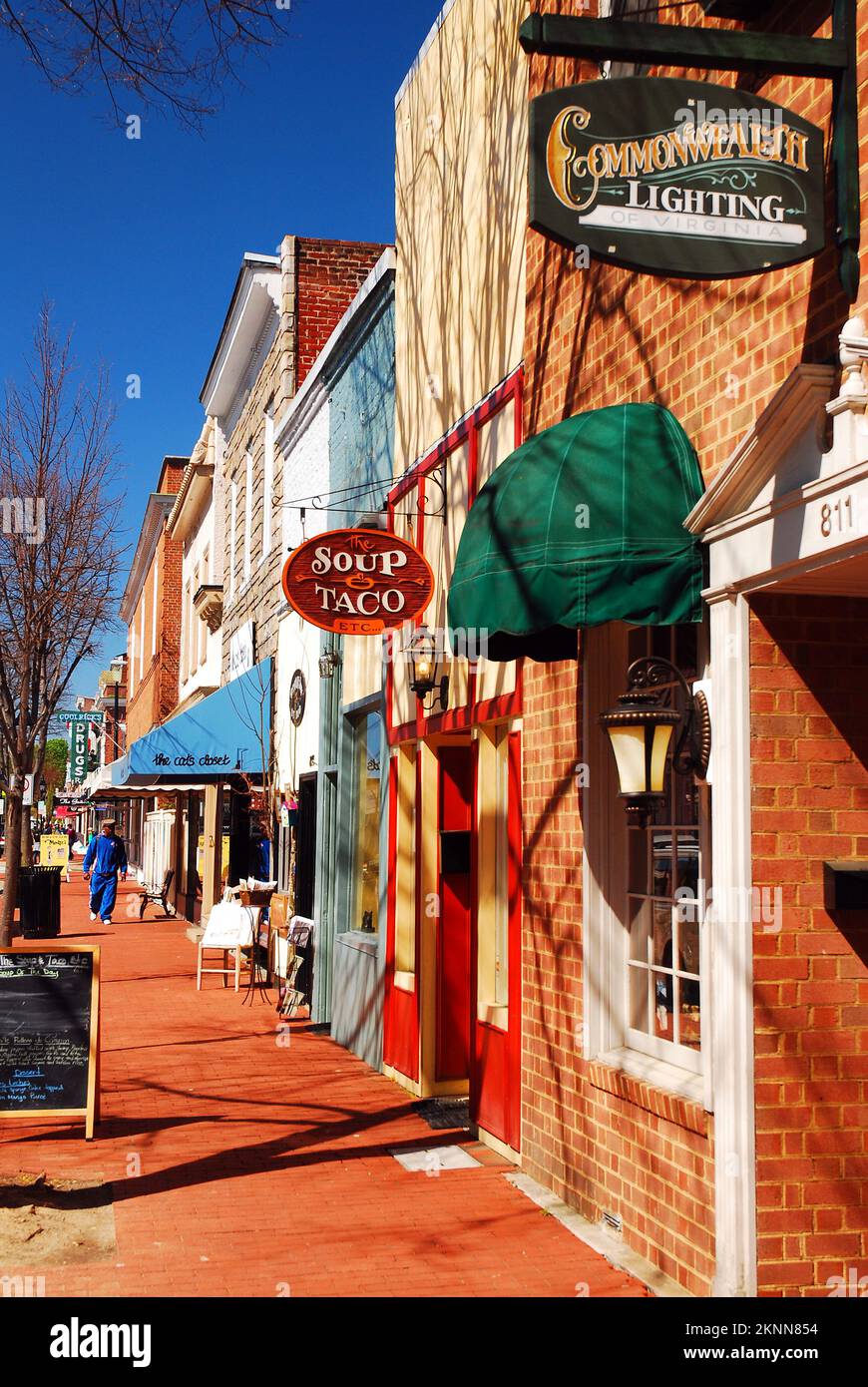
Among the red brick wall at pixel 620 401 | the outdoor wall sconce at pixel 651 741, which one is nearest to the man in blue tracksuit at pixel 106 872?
the red brick wall at pixel 620 401

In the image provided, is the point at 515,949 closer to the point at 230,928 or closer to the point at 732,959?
the point at 732,959

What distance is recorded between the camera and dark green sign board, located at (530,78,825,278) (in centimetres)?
468

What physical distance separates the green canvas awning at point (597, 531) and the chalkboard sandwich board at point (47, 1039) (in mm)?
3933

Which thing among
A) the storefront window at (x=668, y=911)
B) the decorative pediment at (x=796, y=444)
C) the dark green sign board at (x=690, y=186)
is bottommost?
the storefront window at (x=668, y=911)

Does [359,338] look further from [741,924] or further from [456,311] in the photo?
[741,924]

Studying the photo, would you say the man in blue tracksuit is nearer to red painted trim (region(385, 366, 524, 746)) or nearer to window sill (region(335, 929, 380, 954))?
window sill (region(335, 929, 380, 954))

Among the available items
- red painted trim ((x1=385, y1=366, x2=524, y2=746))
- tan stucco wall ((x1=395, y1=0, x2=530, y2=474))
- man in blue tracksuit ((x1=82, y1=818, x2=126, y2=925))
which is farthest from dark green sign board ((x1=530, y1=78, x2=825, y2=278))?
man in blue tracksuit ((x1=82, y1=818, x2=126, y2=925))

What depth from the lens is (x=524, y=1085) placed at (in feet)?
25.3

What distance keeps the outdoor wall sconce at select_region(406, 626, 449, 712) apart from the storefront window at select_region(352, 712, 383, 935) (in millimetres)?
2073

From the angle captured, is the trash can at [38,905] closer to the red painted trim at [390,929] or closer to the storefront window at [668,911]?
the red painted trim at [390,929]

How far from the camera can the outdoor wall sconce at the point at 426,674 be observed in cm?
970

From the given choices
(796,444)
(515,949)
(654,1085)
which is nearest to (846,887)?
(654,1085)

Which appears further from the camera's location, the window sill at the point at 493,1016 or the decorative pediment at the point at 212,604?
the decorative pediment at the point at 212,604

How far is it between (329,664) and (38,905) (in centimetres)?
1001
